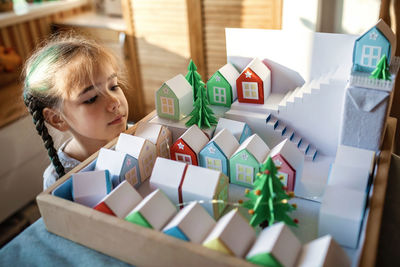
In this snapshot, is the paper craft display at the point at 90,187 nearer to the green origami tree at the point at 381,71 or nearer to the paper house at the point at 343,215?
the paper house at the point at 343,215

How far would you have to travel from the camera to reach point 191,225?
676 mm

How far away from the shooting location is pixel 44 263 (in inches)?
28.9

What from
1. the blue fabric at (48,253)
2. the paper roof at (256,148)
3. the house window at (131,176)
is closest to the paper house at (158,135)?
the house window at (131,176)

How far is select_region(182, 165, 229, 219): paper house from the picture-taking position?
76 cm

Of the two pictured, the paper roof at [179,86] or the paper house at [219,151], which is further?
the paper roof at [179,86]

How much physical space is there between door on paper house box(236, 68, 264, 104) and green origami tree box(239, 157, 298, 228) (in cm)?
41

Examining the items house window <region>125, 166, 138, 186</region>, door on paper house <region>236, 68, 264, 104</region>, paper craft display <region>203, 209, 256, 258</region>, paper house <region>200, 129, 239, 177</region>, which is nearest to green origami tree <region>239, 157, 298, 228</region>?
paper craft display <region>203, 209, 256, 258</region>

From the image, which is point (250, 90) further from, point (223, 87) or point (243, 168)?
point (243, 168)

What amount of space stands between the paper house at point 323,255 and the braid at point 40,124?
695mm

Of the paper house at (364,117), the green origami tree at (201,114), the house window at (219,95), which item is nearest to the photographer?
the paper house at (364,117)

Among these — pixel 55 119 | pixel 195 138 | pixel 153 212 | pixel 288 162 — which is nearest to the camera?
pixel 153 212

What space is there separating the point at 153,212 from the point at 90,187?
171 mm

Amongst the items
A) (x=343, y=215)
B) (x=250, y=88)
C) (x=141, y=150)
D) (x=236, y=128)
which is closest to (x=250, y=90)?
(x=250, y=88)

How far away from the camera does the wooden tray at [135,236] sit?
63cm
